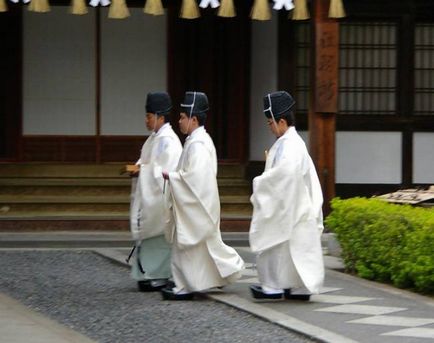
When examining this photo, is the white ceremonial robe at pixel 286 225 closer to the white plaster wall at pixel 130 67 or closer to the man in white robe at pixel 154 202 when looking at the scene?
the man in white robe at pixel 154 202

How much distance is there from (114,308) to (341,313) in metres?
1.98

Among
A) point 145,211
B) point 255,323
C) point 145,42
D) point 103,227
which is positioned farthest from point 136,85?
point 255,323

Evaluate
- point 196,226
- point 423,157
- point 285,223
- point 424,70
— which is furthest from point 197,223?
point 424,70

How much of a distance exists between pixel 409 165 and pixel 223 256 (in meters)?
7.64

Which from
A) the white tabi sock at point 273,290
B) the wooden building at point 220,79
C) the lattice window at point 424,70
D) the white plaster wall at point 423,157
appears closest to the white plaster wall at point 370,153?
the wooden building at point 220,79

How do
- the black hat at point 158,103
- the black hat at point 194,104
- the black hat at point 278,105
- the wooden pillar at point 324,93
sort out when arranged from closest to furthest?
the black hat at point 278,105 < the black hat at point 194,104 < the black hat at point 158,103 < the wooden pillar at point 324,93

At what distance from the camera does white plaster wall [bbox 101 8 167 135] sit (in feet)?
62.6

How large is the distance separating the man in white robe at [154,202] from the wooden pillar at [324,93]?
15.6ft

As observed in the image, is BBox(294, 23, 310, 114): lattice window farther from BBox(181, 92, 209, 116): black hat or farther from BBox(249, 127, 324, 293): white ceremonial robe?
BBox(249, 127, 324, 293): white ceremonial robe

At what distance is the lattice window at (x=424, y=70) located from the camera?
1905 cm

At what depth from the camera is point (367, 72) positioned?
62.4 feet

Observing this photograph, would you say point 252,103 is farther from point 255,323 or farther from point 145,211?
point 255,323

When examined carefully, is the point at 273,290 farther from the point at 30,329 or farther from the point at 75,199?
the point at 75,199

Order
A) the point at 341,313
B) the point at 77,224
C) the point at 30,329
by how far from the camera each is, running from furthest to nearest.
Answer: the point at 77,224, the point at 341,313, the point at 30,329
